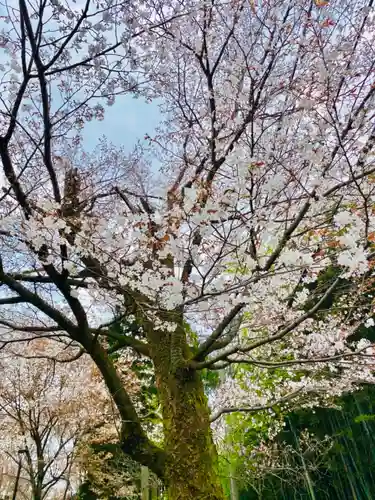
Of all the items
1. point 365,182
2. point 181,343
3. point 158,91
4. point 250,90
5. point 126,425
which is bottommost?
point 126,425

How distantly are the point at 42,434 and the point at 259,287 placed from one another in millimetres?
8730

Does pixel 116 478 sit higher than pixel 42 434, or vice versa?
pixel 42 434

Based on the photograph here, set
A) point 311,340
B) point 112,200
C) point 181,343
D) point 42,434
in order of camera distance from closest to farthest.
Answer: point 181,343
point 112,200
point 311,340
point 42,434

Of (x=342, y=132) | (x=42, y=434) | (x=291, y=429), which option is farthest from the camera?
(x=291, y=429)

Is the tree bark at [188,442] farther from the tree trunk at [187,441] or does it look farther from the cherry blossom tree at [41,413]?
the cherry blossom tree at [41,413]

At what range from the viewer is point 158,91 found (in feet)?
13.6

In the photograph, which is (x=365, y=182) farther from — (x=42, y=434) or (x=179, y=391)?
(x=42, y=434)

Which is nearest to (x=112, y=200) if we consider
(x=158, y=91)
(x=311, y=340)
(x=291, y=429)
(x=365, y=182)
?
(x=158, y=91)

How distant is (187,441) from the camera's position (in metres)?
3.52

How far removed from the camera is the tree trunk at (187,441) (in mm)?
3340

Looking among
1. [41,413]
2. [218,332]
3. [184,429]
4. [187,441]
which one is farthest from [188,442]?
[41,413]

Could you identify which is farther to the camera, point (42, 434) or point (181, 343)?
point (42, 434)

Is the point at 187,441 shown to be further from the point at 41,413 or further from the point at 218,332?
the point at 41,413

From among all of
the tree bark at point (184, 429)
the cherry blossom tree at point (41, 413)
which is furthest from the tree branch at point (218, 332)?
the cherry blossom tree at point (41, 413)
